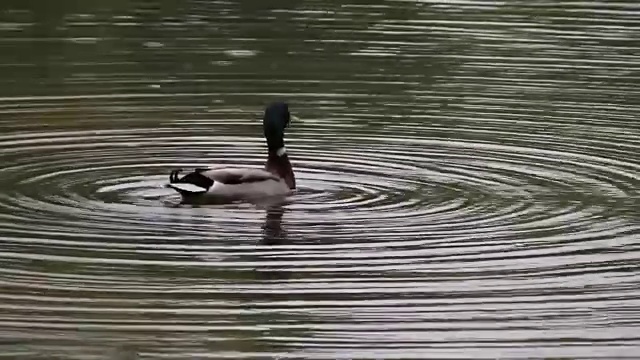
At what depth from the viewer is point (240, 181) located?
43.4ft

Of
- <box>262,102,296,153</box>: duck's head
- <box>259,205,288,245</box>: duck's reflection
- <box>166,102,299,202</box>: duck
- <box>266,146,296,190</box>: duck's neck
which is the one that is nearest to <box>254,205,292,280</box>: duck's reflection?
<box>259,205,288,245</box>: duck's reflection

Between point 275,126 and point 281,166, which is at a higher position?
point 275,126

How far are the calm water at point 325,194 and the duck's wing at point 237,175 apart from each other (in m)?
0.21

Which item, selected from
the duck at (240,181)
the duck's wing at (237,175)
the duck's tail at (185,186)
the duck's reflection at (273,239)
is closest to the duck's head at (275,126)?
the duck at (240,181)

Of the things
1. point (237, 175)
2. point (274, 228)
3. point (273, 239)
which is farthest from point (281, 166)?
point (273, 239)

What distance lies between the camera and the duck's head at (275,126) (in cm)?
1393

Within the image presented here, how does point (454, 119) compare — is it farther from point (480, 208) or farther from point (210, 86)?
point (480, 208)

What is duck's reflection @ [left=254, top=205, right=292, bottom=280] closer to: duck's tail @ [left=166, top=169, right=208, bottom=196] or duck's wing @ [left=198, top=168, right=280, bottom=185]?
duck's wing @ [left=198, top=168, right=280, bottom=185]

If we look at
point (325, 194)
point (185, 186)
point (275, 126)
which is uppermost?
point (275, 126)

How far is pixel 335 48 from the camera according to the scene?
21953 millimetres

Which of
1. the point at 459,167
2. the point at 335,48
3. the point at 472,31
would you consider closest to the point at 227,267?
the point at 459,167

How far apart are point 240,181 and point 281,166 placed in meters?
0.51

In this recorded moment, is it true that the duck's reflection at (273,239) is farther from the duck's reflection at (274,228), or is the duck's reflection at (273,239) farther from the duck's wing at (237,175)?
the duck's wing at (237,175)

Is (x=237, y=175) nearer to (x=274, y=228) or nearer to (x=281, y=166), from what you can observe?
(x=281, y=166)
